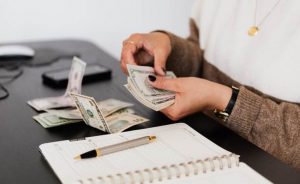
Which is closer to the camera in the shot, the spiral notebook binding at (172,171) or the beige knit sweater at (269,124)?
the spiral notebook binding at (172,171)

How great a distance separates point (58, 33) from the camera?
153 cm

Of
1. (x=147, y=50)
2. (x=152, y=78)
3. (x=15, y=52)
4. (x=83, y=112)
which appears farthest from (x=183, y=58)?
(x=15, y=52)

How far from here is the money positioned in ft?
3.12

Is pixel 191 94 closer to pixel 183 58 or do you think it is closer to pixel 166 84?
pixel 166 84

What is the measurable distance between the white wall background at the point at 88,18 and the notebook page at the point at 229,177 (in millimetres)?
991

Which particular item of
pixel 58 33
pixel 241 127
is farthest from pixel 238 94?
pixel 58 33

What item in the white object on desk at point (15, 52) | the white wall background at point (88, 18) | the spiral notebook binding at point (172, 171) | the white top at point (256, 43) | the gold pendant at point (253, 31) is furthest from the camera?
the white wall background at point (88, 18)

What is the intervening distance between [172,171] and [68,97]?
0.43 m

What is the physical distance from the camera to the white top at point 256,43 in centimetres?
95

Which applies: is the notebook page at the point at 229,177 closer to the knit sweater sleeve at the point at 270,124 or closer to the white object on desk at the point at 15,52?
the knit sweater sleeve at the point at 270,124

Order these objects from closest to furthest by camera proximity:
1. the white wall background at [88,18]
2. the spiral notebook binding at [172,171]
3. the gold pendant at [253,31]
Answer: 1. the spiral notebook binding at [172,171]
2. the gold pendant at [253,31]
3. the white wall background at [88,18]

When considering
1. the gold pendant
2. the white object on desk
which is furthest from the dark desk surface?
the gold pendant

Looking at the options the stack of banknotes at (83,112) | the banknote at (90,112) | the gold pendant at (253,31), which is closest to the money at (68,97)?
the stack of banknotes at (83,112)

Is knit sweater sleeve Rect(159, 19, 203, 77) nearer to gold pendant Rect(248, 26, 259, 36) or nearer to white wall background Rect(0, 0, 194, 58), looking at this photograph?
gold pendant Rect(248, 26, 259, 36)
